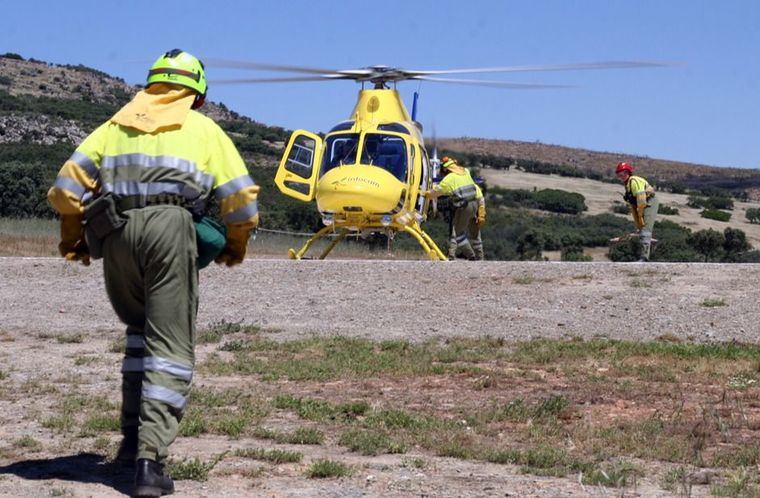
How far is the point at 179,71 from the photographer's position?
6250mm

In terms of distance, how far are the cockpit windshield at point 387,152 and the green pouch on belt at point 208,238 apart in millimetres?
14616

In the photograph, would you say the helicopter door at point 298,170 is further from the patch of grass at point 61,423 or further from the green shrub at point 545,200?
the green shrub at point 545,200

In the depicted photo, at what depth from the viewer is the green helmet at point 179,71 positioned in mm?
6238

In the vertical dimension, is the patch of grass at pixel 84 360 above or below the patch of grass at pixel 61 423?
below

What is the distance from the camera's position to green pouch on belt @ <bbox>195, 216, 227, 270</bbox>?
608 centimetres

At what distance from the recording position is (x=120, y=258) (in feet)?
19.5

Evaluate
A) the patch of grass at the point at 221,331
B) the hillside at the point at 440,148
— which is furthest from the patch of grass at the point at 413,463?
the hillside at the point at 440,148

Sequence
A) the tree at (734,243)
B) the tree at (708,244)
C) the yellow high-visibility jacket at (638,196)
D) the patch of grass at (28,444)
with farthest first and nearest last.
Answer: the tree at (734,243)
the tree at (708,244)
the yellow high-visibility jacket at (638,196)
the patch of grass at (28,444)

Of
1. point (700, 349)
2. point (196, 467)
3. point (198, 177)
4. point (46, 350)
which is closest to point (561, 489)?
point (196, 467)

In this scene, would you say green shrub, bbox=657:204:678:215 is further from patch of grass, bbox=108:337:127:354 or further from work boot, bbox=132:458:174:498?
work boot, bbox=132:458:174:498

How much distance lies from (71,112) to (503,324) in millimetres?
68978

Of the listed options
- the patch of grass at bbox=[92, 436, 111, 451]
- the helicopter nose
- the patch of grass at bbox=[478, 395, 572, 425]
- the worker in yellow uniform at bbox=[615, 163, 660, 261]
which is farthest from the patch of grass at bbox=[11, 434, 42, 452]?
the worker in yellow uniform at bbox=[615, 163, 660, 261]

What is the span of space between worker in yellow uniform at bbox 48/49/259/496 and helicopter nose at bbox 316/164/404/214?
13.8 metres

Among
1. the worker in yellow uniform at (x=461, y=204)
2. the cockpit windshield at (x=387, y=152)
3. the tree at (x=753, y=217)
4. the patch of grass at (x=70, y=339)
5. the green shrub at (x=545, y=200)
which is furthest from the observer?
the green shrub at (x=545, y=200)
